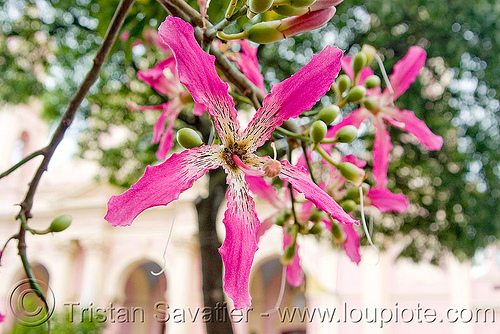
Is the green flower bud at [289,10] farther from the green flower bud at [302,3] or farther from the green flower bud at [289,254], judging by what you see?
the green flower bud at [289,254]

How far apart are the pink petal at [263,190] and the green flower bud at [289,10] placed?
0.21 m

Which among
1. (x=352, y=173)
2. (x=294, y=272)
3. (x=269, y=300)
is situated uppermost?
(x=352, y=173)

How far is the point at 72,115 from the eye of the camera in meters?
0.62

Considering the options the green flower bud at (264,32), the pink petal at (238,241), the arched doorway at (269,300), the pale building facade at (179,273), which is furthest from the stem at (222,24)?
the arched doorway at (269,300)

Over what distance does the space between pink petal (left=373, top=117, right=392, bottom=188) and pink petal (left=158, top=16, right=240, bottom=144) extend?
330 mm

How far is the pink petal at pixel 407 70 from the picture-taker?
2.63ft

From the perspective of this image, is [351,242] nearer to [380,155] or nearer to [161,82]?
[380,155]

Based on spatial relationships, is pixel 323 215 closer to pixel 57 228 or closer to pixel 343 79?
pixel 343 79

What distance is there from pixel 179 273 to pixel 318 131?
9.13 meters

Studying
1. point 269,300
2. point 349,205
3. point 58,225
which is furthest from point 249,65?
point 269,300

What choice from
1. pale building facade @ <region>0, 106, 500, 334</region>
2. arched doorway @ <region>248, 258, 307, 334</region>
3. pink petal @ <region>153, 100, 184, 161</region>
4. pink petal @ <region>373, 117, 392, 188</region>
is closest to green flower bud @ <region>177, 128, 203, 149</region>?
pink petal @ <region>153, 100, 184, 161</region>

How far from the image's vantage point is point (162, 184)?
0.42m

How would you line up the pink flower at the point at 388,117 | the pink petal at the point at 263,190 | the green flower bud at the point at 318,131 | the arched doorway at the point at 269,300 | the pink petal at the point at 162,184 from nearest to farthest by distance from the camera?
the pink petal at the point at 162,184 → the green flower bud at the point at 318,131 → the pink petal at the point at 263,190 → the pink flower at the point at 388,117 → the arched doorway at the point at 269,300

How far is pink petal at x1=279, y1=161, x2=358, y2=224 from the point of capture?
1.35 feet
